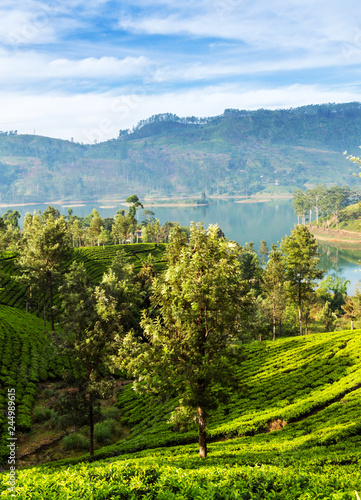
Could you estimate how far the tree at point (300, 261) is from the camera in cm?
5144

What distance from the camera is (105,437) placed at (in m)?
29.9

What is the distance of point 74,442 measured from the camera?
1083 inches

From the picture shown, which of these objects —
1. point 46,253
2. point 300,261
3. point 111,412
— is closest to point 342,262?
point 300,261

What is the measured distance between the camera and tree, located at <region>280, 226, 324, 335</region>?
5144cm

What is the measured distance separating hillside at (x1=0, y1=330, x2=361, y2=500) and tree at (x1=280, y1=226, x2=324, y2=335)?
8.70m

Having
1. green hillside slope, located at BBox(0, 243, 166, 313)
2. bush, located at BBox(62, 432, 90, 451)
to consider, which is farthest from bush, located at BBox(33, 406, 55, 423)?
green hillside slope, located at BBox(0, 243, 166, 313)

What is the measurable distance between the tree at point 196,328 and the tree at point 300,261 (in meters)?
37.5

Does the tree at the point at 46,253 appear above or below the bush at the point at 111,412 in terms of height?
above

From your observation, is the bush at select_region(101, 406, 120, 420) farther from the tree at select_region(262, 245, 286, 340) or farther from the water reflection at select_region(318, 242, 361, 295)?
the water reflection at select_region(318, 242, 361, 295)

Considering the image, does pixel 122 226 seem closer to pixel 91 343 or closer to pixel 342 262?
pixel 342 262

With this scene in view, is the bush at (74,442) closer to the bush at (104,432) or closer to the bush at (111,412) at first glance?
the bush at (104,432)

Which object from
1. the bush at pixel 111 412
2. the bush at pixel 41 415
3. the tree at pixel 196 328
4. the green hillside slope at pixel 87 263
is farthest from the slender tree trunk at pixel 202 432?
the green hillside slope at pixel 87 263

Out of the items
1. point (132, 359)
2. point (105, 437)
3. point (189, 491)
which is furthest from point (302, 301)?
point (189, 491)

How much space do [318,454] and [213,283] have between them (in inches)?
340
